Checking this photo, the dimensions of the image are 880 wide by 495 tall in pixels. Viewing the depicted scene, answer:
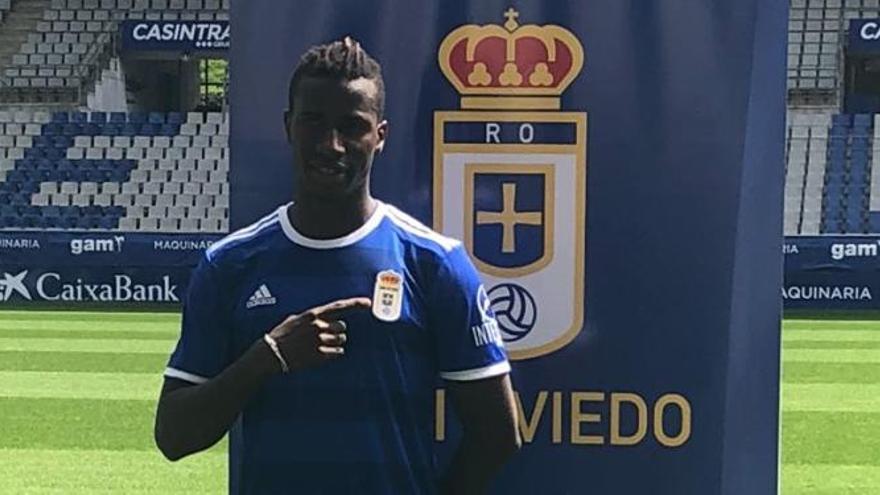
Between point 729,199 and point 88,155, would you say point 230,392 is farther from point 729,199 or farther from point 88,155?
point 88,155

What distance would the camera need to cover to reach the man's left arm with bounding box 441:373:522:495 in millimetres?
2627

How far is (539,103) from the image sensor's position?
3160 millimetres

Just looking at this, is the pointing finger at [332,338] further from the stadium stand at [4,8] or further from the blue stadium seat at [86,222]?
the stadium stand at [4,8]

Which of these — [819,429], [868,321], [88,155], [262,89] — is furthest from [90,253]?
[262,89]

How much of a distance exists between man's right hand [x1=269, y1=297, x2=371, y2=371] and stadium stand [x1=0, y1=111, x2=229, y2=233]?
2275 cm

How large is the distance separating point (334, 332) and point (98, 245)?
17.0 metres

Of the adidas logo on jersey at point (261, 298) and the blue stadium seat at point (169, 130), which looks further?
the blue stadium seat at point (169, 130)

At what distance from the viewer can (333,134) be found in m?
2.51

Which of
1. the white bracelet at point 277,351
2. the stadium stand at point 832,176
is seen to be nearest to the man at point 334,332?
the white bracelet at point 277,351

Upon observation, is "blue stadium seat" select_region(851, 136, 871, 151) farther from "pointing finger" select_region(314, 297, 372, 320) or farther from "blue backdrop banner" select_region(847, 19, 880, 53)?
"pointing finger" select_region(314, 297, 372, 320)

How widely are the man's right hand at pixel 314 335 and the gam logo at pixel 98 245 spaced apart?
55.4 feet

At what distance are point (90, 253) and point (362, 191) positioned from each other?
1708 cm

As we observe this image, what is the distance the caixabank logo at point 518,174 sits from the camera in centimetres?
315

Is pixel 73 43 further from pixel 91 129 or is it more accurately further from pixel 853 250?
pixel 853 250
